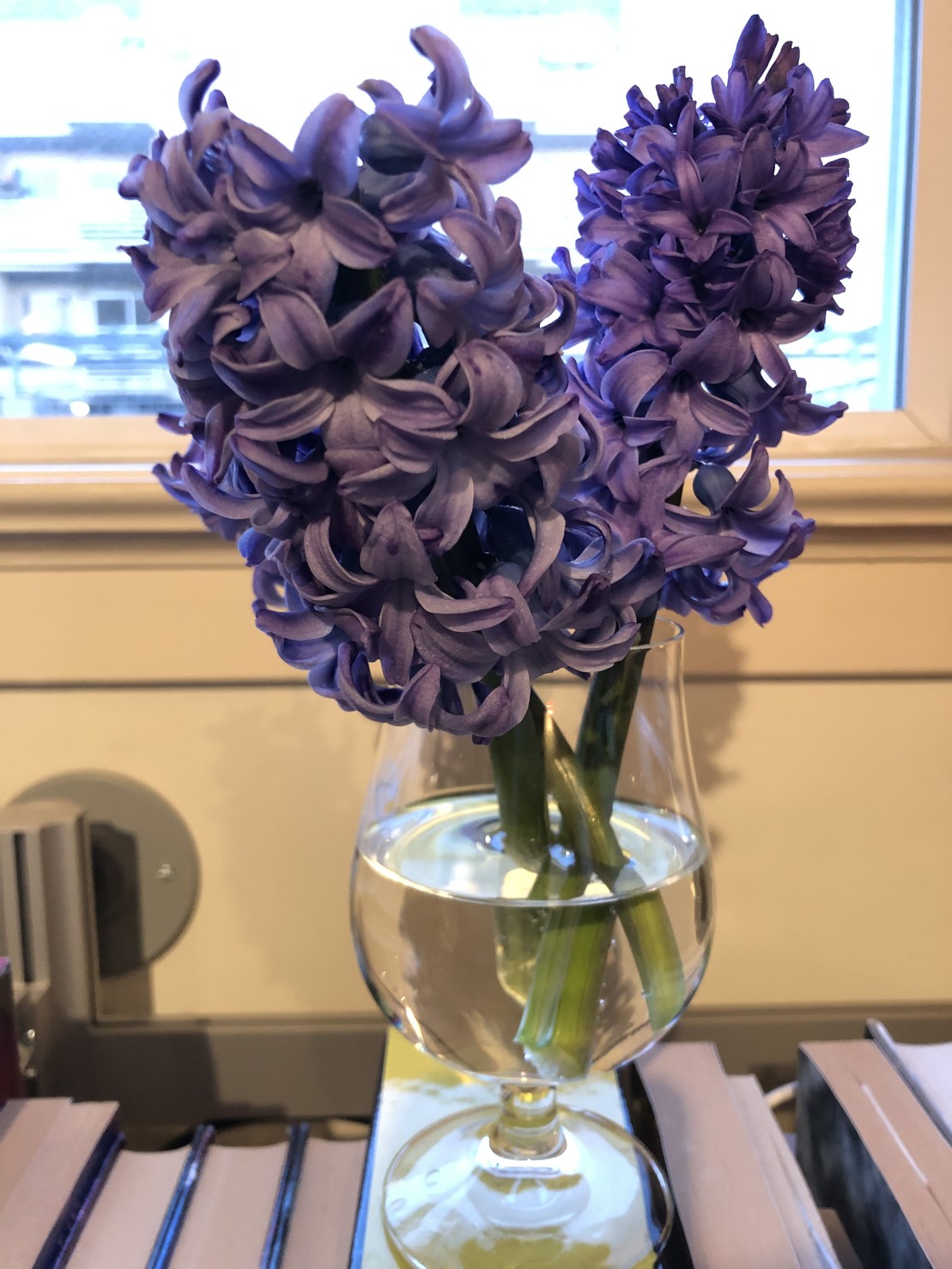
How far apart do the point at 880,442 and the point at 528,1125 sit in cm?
53

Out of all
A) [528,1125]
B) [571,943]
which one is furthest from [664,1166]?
[571,943]

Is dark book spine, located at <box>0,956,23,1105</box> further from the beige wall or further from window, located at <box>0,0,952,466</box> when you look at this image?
window, located at <box>0,0,952,466</box>

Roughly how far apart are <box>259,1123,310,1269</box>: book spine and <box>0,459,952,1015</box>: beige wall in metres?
0.20

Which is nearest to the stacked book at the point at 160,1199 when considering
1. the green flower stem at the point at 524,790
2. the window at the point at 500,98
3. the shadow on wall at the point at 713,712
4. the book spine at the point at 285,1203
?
the book spine at the point at 285,1203

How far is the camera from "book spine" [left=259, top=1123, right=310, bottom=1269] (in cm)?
47

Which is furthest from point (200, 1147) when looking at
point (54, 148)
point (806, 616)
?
point (54, 148)

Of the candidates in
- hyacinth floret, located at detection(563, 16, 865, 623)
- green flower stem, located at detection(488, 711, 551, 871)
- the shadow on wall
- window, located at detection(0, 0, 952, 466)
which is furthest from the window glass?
green flower stem, located at detection(488, 711, 551, 871)

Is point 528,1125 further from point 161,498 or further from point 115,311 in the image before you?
point 115,311

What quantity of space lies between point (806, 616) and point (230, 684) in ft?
1.35

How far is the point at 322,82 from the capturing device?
71 cm

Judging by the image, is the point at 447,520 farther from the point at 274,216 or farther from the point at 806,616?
the point at 806,616

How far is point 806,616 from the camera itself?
0.70 meters

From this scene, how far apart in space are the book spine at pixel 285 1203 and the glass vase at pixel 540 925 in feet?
0.19

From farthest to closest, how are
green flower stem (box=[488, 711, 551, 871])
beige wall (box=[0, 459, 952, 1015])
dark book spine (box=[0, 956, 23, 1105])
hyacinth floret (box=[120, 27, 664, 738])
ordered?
beige wall (box=[0, 459, 952, 1015]), dark book spine (box=[0, 956, 23, 1105]), green flower stem (box=[488, 711, 551, 871]), hyacinth floret (box=[120, 27, 664, 738])
